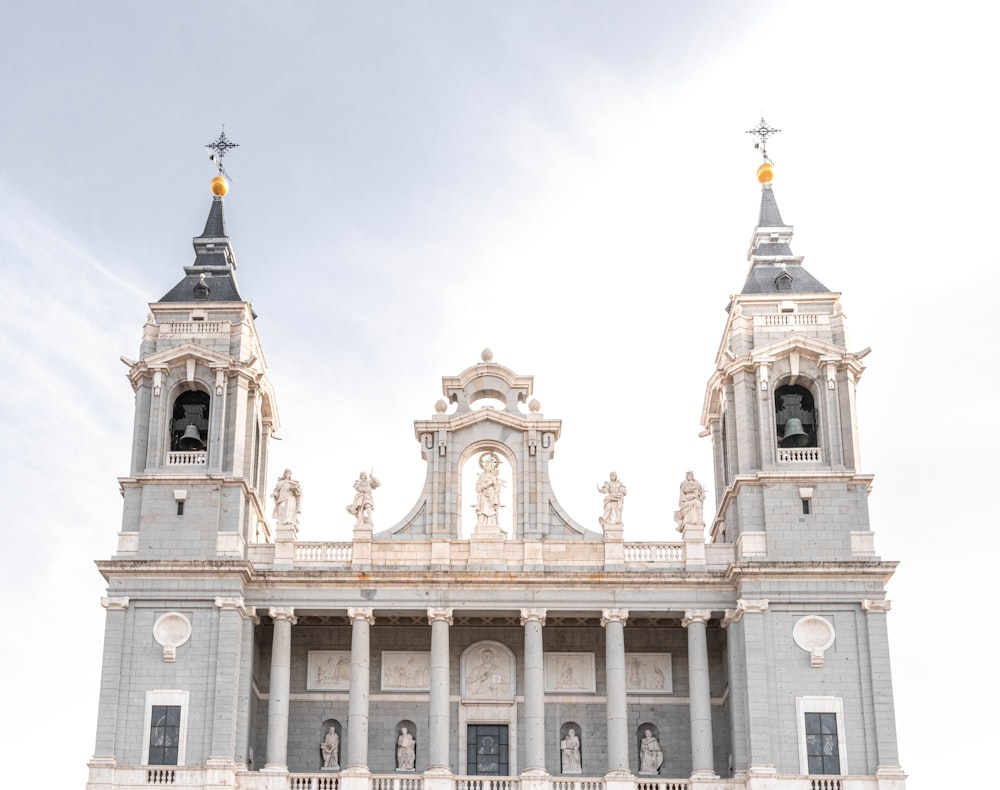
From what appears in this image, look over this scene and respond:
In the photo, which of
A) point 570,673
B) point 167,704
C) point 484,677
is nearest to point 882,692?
point 570,673

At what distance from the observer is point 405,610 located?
174 ft

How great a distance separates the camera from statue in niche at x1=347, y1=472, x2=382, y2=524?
5462 centimetres

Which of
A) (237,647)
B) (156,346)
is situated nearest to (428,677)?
(237,647)

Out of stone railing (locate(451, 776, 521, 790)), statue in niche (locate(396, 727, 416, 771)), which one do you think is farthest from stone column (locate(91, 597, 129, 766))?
stone railing (locate(451, 776, 521, 790))

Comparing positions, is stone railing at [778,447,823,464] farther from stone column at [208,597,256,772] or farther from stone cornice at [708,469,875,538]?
stone column at [208,597,256,772]

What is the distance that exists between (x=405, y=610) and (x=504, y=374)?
327 inches

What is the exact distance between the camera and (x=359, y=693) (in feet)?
171

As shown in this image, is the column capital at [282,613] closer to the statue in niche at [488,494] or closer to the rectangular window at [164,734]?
the rectangular window at [164,734]


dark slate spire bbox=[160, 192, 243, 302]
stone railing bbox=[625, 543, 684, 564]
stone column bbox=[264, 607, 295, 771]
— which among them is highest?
dark slate spire bbox=[160, 192, 243, 302]

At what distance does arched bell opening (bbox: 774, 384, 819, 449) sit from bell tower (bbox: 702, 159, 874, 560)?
0.10ft

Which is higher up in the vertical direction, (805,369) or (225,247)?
(225,247)

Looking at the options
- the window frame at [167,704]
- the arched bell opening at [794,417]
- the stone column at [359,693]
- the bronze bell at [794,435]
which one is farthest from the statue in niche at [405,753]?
A: the bronze bell at [794,435]

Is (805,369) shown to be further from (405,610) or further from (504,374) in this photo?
(405,610)

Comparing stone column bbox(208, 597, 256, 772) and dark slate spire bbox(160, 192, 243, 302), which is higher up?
dark slate spire bbox(160, 192, 243, 302)
